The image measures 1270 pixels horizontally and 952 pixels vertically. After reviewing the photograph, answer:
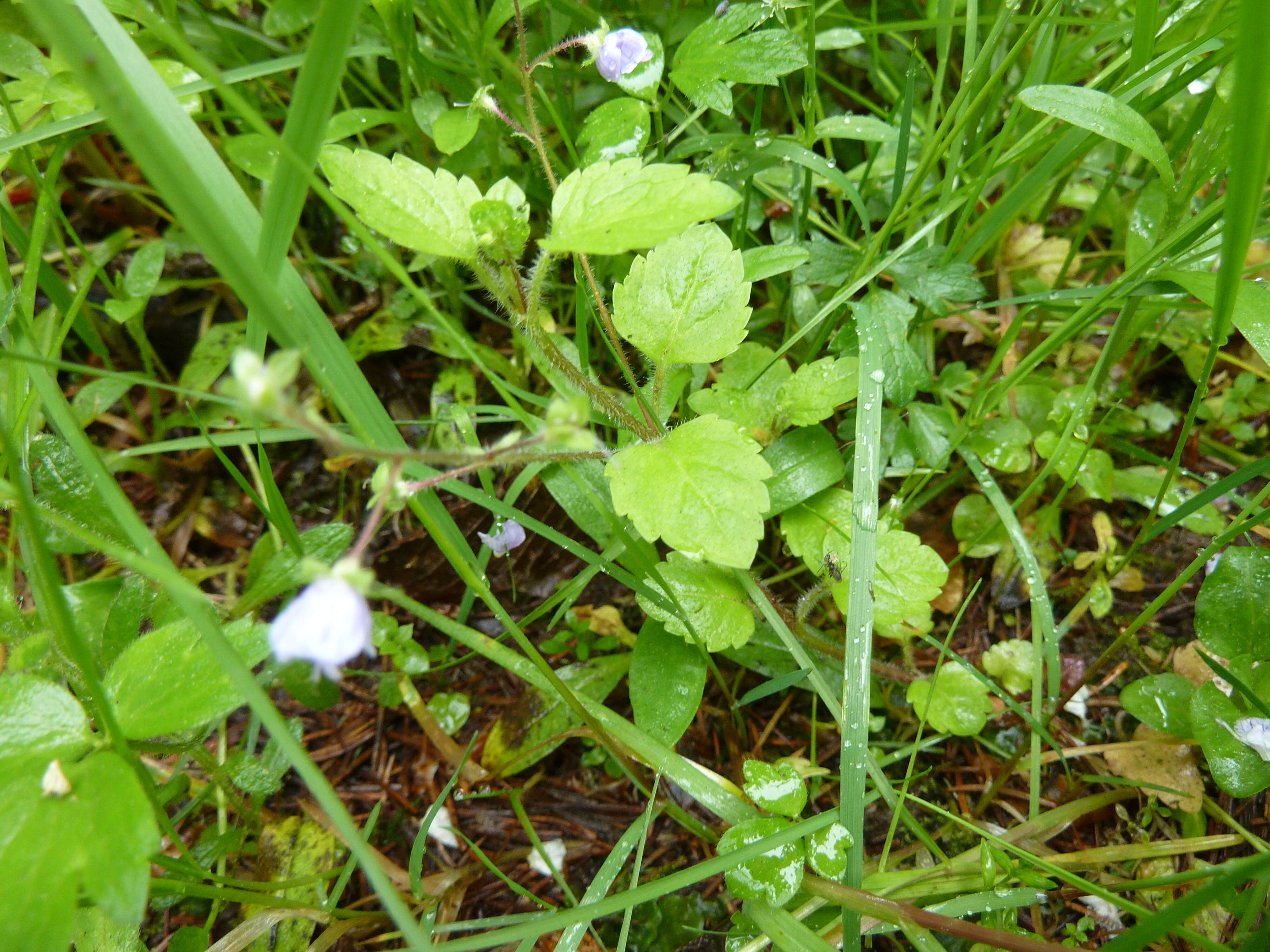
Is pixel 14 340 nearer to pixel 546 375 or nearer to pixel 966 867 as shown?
pixel 546 375

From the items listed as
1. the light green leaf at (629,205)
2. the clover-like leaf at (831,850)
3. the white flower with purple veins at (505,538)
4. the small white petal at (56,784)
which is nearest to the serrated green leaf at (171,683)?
the small white petal at (56,784)

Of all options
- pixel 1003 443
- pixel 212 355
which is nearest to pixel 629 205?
pixel 1003 443

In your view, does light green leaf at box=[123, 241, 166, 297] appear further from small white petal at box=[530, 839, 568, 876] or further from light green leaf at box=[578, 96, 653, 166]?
small white petal at box=[530, 839, 568, 876]

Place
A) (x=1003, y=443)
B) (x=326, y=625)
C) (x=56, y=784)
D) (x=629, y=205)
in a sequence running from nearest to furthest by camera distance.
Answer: (x=326, y=625) → (x=56, y=784) → (x=629, y=205) → (x=1003, y=443)

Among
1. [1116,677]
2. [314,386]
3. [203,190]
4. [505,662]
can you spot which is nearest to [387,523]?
[314,386]

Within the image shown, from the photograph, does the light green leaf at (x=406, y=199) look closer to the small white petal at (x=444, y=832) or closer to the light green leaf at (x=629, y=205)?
the light green leaf at (x=629, y=205)

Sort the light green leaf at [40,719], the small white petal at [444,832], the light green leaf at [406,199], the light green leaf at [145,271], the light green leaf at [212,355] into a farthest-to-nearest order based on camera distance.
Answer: the light green leaf at [212,355]
the light green leaf at [145,271]
the small white petal at [444,832]
the light green leaf at [406,199]
the light green leaf at [40,719]

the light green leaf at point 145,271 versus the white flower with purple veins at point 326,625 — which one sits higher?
the light green leaf at point 145,271

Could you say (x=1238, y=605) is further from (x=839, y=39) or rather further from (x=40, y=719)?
(x=40, y=719)
